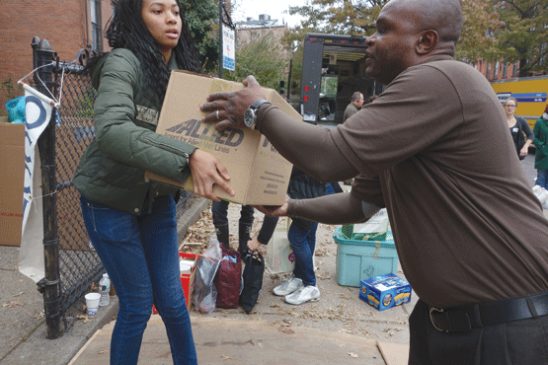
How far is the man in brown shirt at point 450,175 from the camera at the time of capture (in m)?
1.41

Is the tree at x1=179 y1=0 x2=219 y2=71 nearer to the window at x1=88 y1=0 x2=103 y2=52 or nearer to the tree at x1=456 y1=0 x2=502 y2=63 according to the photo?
the window at x1=88 y1=0 x2=103 y2=52

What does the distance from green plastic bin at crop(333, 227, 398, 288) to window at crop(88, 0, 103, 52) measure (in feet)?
41.9

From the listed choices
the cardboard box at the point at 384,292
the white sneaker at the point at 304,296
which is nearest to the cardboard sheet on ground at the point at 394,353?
the cardboard box at the point at 384,292

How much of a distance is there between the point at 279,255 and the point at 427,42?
11.7ft

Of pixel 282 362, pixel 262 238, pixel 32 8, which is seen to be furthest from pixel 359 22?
pixel 282 362

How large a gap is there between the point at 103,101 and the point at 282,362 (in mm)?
2129

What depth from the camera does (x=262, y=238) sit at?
437 centimetres

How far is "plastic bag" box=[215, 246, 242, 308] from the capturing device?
159 inches

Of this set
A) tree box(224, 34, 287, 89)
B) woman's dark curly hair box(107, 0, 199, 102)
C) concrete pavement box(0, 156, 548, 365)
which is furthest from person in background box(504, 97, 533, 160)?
tree box(224, 34, 287, 89)

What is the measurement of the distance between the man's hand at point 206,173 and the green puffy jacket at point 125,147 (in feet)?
0.10

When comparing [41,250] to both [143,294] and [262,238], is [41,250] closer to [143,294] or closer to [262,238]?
[143,294]

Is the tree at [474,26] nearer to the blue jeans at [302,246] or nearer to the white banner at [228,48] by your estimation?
the white banner at [228,48]

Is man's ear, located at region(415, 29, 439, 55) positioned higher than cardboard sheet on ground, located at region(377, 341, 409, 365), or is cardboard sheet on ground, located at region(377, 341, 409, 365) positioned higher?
man's ear, located at region(415, 29, 439, 55)

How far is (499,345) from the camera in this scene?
4.83 ft
